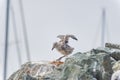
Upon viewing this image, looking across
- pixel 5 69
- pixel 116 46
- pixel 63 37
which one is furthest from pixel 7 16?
pixel 116 46

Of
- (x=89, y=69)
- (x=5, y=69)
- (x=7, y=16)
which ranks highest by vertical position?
(x=7, y=16)

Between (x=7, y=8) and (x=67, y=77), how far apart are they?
26.1 ft

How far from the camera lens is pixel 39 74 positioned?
6586mm

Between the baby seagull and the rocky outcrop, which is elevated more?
the baby seagull

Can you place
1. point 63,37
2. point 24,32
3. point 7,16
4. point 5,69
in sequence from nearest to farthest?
point 63,37 → point 5,69 → point 7,16 → point 24,32

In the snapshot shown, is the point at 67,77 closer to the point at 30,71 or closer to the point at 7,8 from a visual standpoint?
the point at 30,71

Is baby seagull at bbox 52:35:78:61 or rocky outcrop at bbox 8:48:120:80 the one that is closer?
rocky outcrop at bbox 8:48:120:80

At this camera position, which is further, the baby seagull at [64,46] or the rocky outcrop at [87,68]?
the baby seagull at [64,46]

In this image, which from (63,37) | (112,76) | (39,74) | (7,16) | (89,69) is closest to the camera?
(112,76)

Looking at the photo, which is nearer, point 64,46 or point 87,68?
point 87,68

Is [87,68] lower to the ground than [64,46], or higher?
lower

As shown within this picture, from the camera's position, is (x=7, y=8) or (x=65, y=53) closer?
(x=65, y=53)

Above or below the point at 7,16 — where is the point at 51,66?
below

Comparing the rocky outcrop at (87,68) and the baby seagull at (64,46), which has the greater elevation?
the baby seagull at (64,46)
